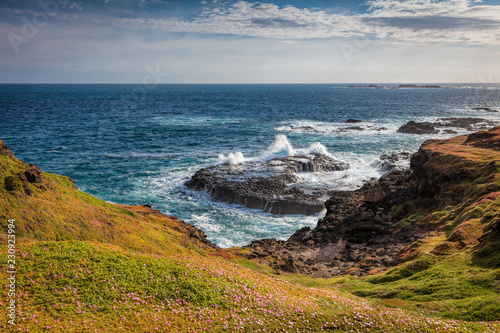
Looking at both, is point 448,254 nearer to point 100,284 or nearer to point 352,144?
point 100,284

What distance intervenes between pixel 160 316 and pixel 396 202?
3121 centimetres

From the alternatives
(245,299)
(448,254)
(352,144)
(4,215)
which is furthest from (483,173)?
(352,144)

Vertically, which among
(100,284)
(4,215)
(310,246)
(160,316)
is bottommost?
(310,246)

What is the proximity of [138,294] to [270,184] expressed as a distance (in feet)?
117

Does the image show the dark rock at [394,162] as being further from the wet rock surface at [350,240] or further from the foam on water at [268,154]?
the wet rock surface at [350,240]

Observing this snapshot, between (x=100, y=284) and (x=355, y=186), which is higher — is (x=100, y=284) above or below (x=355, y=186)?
above

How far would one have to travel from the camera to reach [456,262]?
18.7 metres

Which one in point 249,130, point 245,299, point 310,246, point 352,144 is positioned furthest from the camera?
point 249,130

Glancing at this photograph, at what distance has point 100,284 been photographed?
12820mm

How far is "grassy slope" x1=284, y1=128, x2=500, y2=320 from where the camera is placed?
51.4ft

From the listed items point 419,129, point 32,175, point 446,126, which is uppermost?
point 32,175

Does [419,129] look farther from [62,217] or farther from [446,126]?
[62,217]

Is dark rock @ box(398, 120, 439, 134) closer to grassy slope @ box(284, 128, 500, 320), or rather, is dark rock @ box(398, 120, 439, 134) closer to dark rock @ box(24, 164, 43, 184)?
grassy slope @ box(284, 128, 500, 320)

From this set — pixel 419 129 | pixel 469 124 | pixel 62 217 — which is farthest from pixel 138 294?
pixel 469 124
